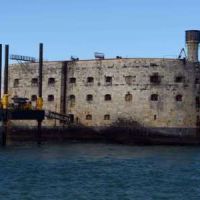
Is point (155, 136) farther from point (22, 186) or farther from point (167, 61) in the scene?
point (22, 186)

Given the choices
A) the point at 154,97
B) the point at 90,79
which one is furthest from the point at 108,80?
the point at 154,97

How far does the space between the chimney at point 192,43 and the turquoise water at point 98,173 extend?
15475mm

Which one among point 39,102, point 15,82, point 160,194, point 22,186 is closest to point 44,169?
point 22,186

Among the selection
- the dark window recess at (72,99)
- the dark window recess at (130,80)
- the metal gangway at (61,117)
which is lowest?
the metal gangway at (61,117)

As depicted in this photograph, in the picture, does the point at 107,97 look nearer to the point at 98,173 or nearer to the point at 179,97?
the point at 179,97

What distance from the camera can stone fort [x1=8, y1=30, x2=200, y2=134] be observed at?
2354 inches

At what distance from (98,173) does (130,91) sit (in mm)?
26983

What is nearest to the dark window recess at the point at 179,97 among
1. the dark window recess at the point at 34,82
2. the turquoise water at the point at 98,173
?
the turquoise water at the point at 98,173

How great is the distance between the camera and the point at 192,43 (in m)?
64.0

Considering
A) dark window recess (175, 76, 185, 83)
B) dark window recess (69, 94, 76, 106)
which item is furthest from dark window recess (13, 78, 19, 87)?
dark window recess (175, 76, 185, 83)

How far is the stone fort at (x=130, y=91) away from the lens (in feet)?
196

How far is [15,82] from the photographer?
68.8 meters

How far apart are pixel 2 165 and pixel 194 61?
29.2 meters

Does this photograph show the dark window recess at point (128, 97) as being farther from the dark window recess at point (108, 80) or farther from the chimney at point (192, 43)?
the chimney at point (192, 43)
